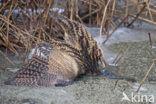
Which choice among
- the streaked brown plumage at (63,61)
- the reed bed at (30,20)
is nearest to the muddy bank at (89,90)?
the streaked brown plumage at (63,61)

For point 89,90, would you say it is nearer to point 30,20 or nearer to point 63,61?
point 63,61

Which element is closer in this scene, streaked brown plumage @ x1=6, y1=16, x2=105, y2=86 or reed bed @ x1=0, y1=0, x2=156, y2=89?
streaked brown plumage @ x1=6, y1=16, x2=105, y2=86

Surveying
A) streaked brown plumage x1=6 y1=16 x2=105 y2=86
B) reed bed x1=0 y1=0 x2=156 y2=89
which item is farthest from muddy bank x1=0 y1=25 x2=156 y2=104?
reed bed x1=0 y1=0 x2=156 y2=89

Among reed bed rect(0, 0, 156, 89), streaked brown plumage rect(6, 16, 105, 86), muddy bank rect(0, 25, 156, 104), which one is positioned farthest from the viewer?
reed bed rect(0, 0, 156, 89)

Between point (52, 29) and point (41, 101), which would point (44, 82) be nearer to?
point (41, 101)

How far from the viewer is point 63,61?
1.67 metres

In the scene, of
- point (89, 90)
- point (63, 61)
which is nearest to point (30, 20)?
point (63, 61)

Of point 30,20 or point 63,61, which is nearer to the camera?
point 63,61

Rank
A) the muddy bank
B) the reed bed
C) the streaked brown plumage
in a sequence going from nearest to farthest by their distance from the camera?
the muddy bank < the streaked brown plumage < the reed bed

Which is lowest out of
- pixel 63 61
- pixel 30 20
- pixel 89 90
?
pixel 89 90

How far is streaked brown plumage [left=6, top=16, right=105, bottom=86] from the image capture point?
5.09ft

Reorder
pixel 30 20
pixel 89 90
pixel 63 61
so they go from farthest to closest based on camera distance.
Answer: pixel 30 20 < pixel 63 61 < pixel 89 90

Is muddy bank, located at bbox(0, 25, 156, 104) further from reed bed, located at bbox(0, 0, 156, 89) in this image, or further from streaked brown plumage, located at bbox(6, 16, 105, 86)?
reed bed, located at bbox(0, 0, 156, 89)

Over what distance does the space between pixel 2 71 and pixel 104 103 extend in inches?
28.4
